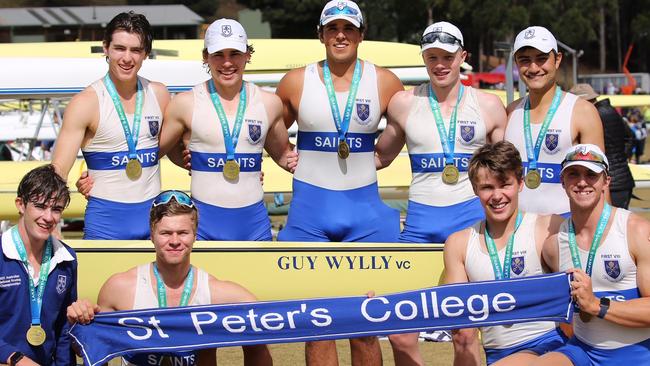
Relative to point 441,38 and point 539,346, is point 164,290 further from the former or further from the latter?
point 441,38

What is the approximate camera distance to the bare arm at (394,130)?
21.0 ft

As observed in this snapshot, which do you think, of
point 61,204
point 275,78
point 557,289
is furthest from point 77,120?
point 275,78

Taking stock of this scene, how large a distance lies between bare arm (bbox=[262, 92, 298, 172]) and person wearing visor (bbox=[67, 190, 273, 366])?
4.81 feet

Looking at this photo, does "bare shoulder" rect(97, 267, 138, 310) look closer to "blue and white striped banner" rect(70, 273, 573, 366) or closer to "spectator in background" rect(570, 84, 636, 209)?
"blue and white striped banner" rect(70, 273, 573, 366)

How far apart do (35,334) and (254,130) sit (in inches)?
76.4

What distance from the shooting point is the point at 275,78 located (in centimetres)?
1501

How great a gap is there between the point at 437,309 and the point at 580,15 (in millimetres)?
52321

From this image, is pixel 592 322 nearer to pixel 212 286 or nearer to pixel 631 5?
pixel 212 286

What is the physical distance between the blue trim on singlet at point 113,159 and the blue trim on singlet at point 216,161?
0.28 metres

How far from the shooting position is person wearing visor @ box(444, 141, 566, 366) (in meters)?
5.22

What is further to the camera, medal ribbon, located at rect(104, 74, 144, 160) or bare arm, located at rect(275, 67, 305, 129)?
bare arm, located at rect(275, 67, 305, 129)

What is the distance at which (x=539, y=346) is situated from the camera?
526 centimetres

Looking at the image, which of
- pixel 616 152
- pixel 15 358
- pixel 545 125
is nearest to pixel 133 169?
pixel 15 358

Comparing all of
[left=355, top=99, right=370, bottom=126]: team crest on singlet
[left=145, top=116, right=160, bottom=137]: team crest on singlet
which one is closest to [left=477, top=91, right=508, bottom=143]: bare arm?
[left=355, top=99, right=370, bottom=126]: team crest on singlet
